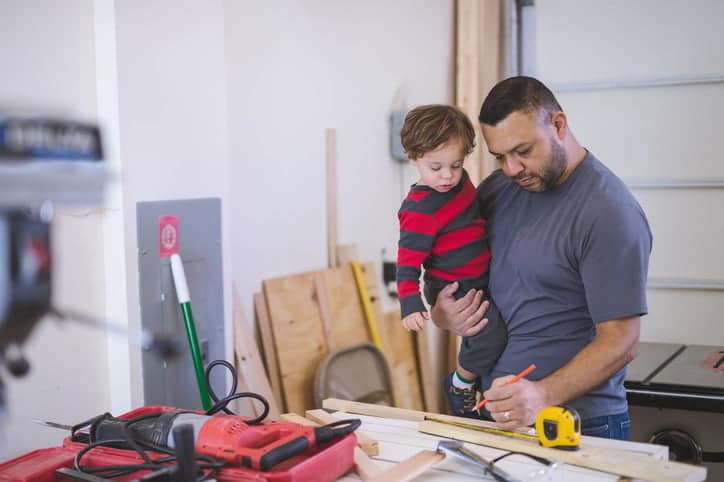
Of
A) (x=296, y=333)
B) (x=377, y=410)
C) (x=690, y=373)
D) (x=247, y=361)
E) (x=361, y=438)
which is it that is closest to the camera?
(x=361, y=438)

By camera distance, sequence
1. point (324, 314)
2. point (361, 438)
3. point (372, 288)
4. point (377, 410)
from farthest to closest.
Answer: point (372, 288) → point (324, 314) → point (377, 410) → point (361, 438)

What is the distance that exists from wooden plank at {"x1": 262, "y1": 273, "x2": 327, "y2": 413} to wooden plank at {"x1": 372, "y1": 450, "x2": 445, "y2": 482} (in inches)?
62.6

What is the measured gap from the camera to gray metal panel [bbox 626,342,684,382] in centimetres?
243

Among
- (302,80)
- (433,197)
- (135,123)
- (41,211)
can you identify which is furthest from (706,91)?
(41,211)

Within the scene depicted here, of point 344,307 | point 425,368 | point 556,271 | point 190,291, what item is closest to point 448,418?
point 556,271

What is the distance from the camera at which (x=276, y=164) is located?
2.96m

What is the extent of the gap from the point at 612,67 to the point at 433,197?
231 cm

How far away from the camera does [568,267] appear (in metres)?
1.65

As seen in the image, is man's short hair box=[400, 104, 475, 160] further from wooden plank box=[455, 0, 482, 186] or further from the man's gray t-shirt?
wooden plank box=[455, 0, 482, 186]

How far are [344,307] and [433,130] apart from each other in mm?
1601

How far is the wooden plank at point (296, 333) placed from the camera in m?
2.90

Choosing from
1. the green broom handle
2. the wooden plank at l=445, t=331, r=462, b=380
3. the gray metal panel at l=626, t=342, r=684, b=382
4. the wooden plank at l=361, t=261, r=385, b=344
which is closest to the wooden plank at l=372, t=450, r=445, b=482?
the green broom handle

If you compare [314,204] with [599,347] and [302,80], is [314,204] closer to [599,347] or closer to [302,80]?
[302,80]

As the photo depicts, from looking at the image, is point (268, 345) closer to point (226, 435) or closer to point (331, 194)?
point (331, 194)
